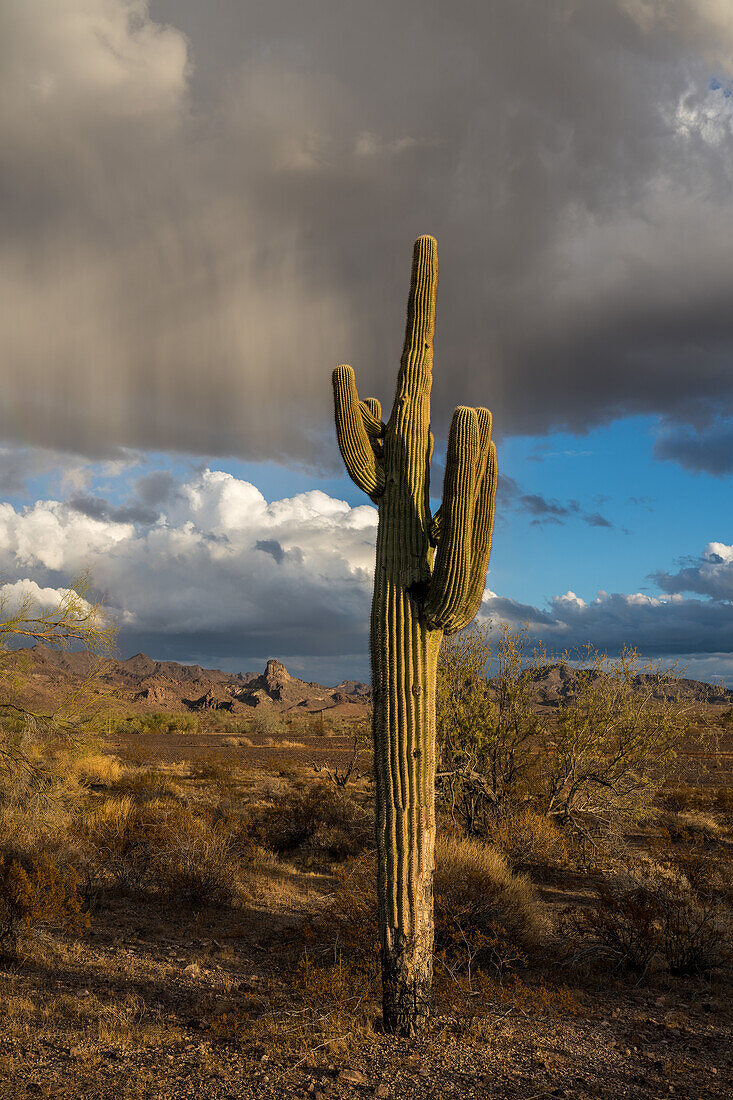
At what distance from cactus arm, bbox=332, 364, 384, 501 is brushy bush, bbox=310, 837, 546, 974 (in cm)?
487

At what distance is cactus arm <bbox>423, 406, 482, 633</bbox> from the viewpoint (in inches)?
261

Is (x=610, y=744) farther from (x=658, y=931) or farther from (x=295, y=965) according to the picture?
(x=295, y=965)

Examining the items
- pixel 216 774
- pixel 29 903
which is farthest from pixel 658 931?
pixel 216 774

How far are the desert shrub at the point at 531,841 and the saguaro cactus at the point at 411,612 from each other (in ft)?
17.7

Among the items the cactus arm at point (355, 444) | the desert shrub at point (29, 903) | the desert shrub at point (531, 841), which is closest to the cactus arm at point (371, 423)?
the cactus arm at point (355, 444)

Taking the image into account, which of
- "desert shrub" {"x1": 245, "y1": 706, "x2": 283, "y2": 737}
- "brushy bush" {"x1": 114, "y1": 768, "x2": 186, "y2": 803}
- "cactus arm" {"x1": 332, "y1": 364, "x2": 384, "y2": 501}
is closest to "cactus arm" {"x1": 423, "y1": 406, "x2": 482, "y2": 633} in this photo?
"cactus arm" {"x1": 332, "y1": 364, "x2": 384, "y2": 501}

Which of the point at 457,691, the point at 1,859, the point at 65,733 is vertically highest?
the point at 457,691

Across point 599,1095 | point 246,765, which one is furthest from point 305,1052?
point 246,765

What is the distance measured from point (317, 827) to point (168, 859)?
3705mm

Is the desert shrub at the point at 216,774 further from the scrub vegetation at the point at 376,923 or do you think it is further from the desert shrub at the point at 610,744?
the desert shrub at the point at 610,744

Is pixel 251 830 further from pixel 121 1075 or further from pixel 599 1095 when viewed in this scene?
pixel 599 1095

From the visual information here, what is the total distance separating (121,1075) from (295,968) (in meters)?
2.50

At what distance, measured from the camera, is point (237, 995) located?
7305 mm

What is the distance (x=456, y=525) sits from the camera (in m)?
6.68
